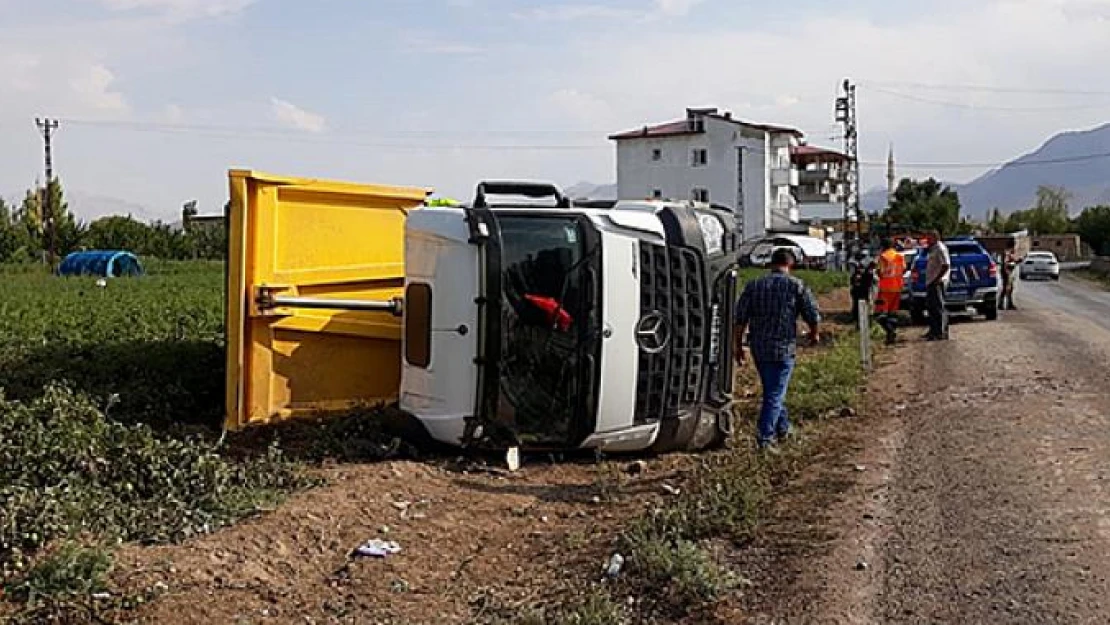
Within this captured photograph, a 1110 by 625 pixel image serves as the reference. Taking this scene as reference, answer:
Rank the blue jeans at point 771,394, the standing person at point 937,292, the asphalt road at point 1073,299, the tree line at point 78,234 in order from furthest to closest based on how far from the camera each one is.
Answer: the tree line at point 78,234, the asphalt road at point 1073,299, the standing person at point 937,292, the blue jeans at point 771,394

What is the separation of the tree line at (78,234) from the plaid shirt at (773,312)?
6698 cm

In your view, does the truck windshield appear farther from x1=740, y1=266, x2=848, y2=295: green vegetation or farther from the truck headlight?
x1=740, y1=266, x2=848, y2=295: green vegetation

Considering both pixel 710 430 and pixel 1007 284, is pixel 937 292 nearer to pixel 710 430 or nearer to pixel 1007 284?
pixel 1007 284

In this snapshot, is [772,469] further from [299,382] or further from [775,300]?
[299,382]

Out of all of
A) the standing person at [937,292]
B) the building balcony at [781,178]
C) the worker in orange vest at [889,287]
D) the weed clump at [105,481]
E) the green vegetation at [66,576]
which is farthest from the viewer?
the building balcony at [781,178]

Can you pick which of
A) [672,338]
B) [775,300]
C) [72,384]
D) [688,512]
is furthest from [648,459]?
[72,384]

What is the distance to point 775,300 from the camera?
34.4 feet

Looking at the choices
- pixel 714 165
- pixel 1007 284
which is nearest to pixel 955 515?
pixel 1007 284

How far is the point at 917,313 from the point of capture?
24.7m

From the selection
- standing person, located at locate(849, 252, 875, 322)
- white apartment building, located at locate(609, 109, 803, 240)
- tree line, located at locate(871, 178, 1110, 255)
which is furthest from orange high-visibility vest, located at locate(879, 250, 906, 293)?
white apartment building, located at locate(609, 109, 803, 240)

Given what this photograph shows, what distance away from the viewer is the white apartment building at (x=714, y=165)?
80750mm

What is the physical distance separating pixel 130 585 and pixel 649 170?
261 ft

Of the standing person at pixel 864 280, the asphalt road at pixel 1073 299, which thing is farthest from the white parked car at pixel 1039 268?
the standing person at pixel 864 280

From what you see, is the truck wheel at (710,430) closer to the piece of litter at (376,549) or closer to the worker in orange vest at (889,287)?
the piece of litter at (376,549)
